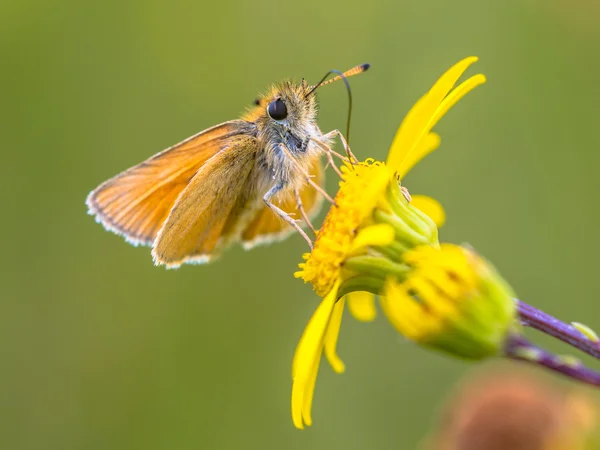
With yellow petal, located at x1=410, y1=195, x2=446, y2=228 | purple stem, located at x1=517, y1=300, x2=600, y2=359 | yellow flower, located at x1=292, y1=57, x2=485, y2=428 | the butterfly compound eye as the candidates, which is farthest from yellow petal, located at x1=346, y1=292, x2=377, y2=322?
the butterfly compound eye

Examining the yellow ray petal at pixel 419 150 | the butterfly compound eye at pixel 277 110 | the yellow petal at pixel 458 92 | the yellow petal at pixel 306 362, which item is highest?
the butterfly compound eye at pixel 277 110

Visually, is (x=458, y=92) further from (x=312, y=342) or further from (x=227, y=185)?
(x=227, y=185)

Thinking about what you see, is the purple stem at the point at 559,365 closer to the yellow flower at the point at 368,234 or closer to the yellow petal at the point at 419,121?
the yellow flower at the point at 368,234

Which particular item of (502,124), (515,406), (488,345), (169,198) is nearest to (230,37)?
(502,124)

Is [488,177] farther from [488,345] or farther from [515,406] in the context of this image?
[488,345]

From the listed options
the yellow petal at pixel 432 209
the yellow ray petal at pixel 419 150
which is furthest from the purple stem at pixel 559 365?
the yellow petal at pixel 432 209

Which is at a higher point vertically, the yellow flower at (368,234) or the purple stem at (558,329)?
the yellow flower at (368,234)
